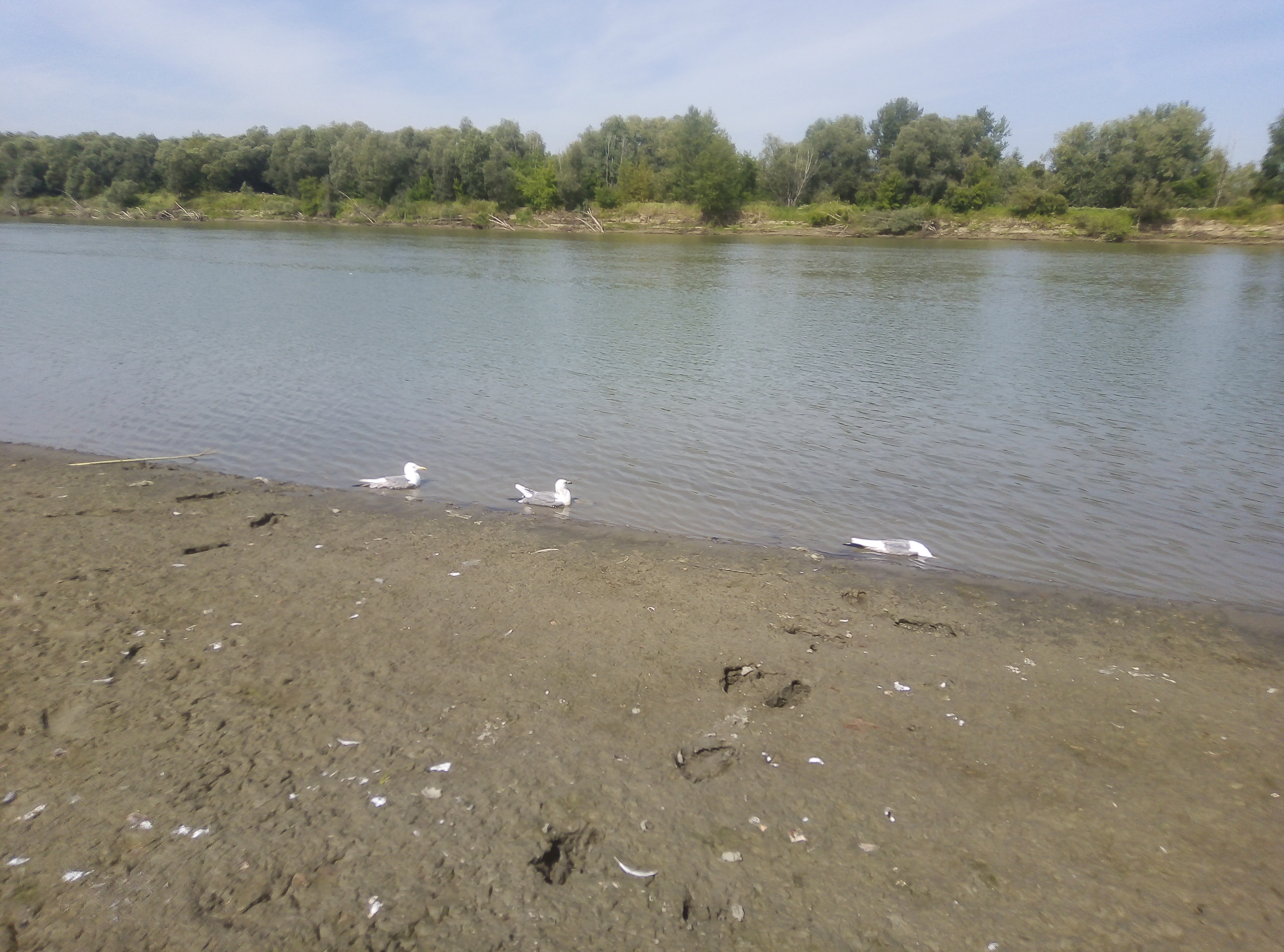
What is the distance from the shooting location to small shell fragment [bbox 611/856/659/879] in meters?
4.18

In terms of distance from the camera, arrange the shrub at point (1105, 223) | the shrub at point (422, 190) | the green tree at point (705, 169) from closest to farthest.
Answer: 1. the shrub at point (1105, 223)
2. the green tree at point (705, 169)
3. the shrub at point (422, 190)

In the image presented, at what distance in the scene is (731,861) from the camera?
4320 millimetres

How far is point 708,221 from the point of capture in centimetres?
8806

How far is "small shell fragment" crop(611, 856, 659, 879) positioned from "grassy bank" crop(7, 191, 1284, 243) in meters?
83.5

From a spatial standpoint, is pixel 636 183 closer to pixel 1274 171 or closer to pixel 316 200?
pixel 316 200

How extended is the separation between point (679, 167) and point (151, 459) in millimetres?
88079

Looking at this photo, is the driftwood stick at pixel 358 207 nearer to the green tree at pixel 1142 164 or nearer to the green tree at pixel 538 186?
the green tree at pixel 538 186

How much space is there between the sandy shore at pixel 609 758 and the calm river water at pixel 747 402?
8.59 feet

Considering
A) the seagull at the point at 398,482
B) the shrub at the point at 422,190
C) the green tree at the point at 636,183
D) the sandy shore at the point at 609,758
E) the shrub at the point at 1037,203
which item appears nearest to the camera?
the sandy shore at the point at 609,758

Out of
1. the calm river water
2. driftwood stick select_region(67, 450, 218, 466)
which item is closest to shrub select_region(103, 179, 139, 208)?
the calm river water

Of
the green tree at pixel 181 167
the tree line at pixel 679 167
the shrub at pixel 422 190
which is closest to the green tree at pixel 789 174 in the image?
the tree line at pixel 679 167

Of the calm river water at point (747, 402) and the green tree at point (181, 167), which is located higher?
the green tree at point (181, 167)

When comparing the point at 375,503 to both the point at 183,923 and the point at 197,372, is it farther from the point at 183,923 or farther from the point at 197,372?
the point at 197,372

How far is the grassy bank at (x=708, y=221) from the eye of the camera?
7294 centimetres
